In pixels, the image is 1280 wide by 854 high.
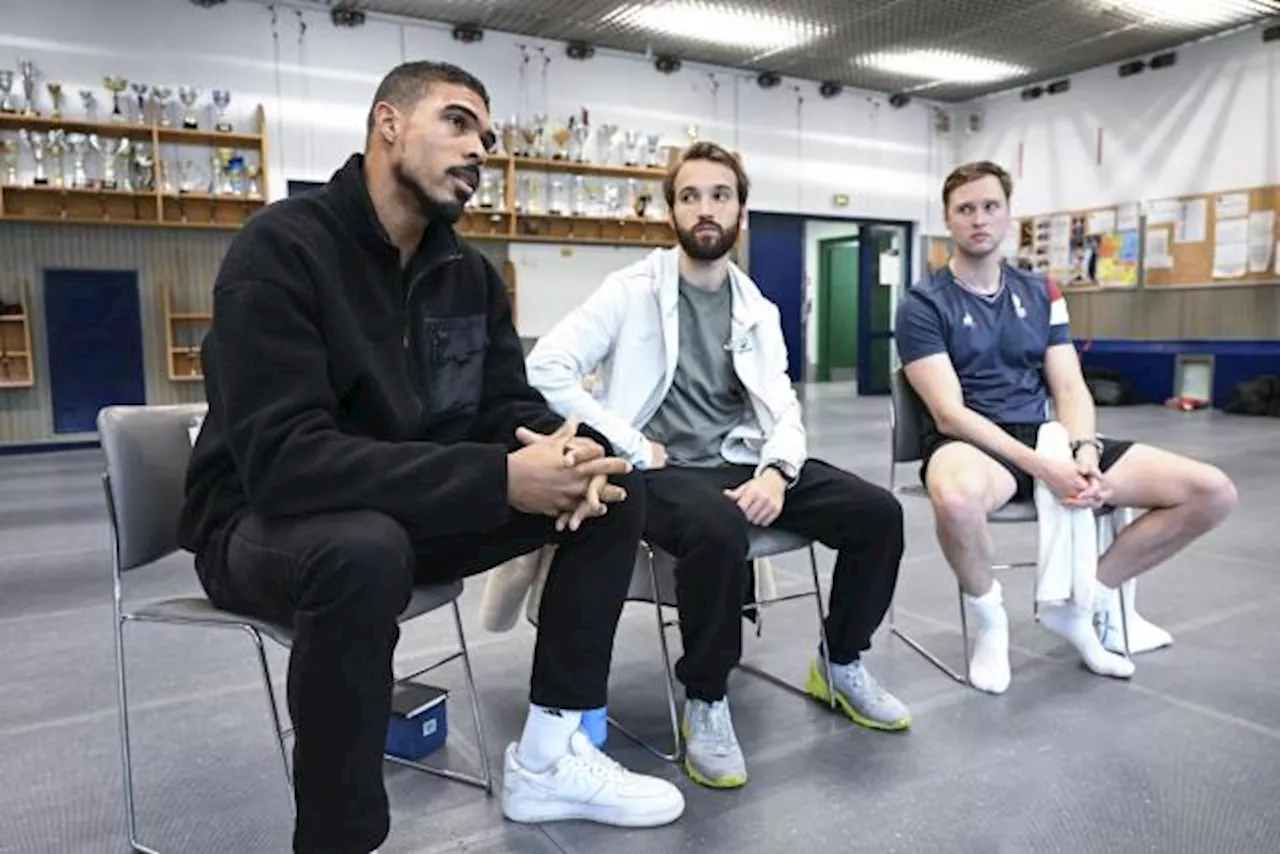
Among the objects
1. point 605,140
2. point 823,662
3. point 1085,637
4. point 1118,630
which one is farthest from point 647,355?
point 605,140

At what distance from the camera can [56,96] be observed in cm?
652

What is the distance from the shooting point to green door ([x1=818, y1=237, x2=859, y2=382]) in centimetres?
1187

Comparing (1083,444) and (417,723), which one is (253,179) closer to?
(417,723)

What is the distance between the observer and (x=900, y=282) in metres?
10.6

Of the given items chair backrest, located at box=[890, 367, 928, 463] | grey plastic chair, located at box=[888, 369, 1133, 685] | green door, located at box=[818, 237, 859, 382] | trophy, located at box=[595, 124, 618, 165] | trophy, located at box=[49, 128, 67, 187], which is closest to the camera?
grey plastic chair, located at box=[888, 369, 1133, 685]

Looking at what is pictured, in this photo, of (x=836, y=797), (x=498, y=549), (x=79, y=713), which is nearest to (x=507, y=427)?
(x=498, y=549)

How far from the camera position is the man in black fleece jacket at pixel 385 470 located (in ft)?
3.98

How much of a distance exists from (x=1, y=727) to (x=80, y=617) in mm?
842

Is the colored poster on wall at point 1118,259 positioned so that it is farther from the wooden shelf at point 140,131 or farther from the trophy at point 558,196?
the wooden shelf at point 140,131

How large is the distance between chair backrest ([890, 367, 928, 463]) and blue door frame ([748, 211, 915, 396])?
7009 mm

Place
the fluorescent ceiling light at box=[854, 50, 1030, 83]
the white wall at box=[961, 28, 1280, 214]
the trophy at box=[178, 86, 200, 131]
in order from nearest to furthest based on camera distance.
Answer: the trophy at box=[178, 86, 200, 131] < the white wall at box=[961, 28, 1280, 214] < the fluorescent ceiling light at box=[854, 50, 1030, 83]

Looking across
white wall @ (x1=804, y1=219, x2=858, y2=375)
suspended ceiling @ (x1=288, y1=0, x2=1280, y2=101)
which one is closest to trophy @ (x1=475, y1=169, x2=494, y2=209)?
suspended ceiling @ (x1=288, y1=0, x2=1280, y2=101)

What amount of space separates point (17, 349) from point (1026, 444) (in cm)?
691

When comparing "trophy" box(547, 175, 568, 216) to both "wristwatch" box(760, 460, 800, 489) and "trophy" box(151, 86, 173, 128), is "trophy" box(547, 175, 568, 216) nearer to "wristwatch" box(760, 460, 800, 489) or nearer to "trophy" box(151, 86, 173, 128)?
"trophy" box(151, 86, 173, 128)
